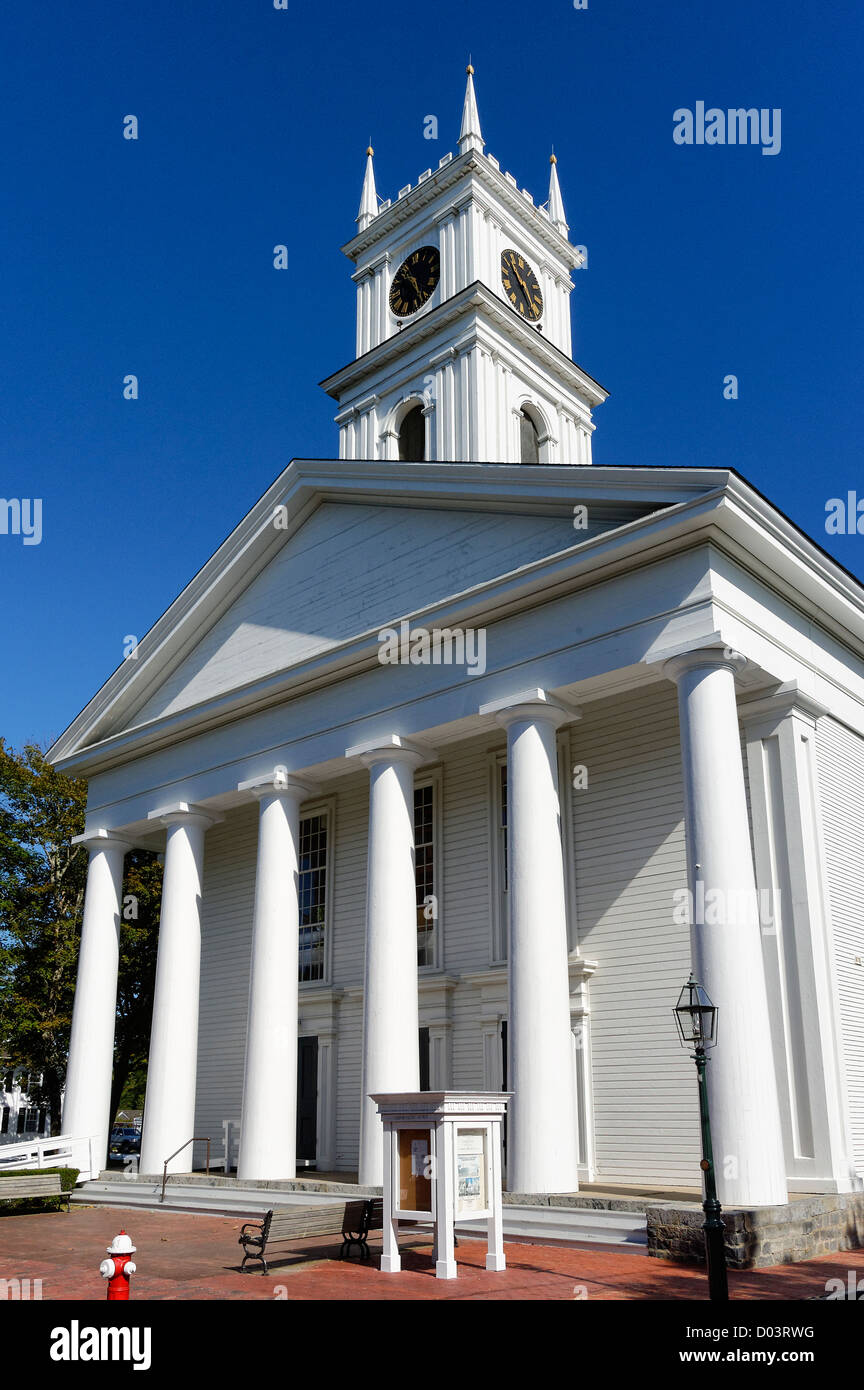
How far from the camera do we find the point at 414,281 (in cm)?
3894

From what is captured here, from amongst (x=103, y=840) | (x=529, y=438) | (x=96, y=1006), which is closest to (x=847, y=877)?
(x=96, y=1006)

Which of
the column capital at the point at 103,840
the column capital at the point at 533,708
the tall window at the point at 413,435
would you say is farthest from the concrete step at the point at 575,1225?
the tall window at the point at 413,435

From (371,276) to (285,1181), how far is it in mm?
30253

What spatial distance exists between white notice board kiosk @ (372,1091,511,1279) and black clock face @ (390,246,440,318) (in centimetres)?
2995

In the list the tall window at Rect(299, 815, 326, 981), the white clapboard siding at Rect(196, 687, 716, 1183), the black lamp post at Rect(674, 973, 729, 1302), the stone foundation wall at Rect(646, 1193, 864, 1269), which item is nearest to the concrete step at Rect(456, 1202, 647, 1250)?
the stone foundation wall at Rect(646, 1193, 864, 1269)

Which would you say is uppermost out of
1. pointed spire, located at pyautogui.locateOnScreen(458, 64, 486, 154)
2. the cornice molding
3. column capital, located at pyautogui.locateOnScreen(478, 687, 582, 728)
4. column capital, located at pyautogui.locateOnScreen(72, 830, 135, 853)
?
pointed spire, located at pyautogui.locateOnScreen(458, 64, 486, 154)

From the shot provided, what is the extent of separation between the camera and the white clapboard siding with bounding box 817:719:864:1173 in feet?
59.4

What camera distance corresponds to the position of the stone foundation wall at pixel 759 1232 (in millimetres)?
13453

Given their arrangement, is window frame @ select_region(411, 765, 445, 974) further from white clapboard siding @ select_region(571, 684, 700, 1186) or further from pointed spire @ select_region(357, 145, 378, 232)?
pointed spire @ select_region(357, 145, 378, 232)

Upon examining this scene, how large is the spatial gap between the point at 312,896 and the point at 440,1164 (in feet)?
45.3

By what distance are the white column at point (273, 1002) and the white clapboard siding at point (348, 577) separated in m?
3.08

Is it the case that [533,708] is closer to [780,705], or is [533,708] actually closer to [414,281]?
[780,705]
